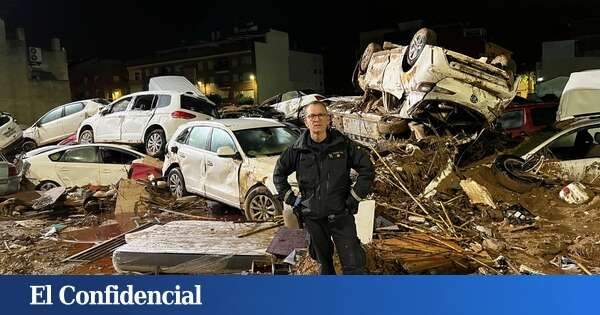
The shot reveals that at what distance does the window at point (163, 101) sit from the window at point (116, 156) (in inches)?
46.0

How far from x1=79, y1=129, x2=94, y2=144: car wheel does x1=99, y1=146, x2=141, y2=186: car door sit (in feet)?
5.83

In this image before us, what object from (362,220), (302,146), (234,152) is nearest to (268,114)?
(234,152)

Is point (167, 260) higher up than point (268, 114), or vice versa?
point (268, 114)

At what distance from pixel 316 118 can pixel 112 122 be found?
7.97 metres

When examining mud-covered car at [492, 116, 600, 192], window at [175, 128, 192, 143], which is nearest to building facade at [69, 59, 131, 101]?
window at [175, 128, 192, 143]

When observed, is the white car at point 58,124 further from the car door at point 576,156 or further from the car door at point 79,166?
the car door at point 576,156

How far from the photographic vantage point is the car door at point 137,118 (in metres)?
9.49

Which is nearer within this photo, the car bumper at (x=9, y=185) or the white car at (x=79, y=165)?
the car bumper at (x=9, y=185)

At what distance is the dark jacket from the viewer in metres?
3.18

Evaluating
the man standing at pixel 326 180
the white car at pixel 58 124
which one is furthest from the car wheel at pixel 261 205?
the white car at pixel 58 124

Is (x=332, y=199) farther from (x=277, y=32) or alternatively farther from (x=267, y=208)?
(x=277, y=32)

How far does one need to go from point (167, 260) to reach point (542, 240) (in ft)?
11.9

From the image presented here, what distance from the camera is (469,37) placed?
1275 centimetres

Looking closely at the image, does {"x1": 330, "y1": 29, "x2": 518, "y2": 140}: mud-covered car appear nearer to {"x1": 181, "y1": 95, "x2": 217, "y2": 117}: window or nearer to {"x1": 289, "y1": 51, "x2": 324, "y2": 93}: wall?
{"x1": 181, "y1": 95, "x2": 217, "y2": 117}: window
